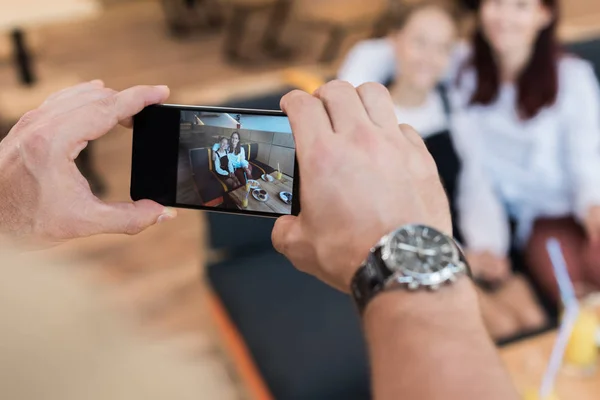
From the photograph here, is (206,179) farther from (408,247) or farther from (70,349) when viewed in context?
(70,349)

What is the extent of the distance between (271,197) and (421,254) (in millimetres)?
204

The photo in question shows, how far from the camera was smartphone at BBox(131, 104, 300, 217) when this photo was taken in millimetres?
688

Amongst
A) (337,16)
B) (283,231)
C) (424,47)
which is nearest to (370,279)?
(283,231)

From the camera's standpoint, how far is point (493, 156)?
1895 mm

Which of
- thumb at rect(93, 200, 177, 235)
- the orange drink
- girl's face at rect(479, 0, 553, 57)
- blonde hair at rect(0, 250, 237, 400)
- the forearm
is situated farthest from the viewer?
girl's face at rect(479, 0, 553, 57)

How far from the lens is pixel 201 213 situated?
1982 mm

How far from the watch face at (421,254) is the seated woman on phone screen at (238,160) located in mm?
222

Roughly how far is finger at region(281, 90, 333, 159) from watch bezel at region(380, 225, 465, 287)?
0.38 ft

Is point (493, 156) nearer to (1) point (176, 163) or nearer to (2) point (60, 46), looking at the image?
(1) point (176, 163)

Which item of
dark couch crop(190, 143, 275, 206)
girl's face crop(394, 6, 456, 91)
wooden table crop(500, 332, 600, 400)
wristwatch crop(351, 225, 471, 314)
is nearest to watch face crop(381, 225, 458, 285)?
wristwatch crop(351, 225, 471, 314)

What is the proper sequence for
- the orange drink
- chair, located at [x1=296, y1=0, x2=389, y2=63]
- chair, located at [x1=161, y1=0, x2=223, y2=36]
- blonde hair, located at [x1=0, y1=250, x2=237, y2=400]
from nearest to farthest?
blonde hair, located at [x1=0, y1=250, x2=237, y2=400], the orange drink, chair, located at [x1=296, y1=0, x2=389, y2=63], chair, located at [x1=161, y1=0, x2=223, y2=36]

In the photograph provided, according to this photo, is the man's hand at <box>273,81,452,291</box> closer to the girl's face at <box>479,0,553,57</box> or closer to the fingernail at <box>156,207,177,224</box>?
the fingernail at <box>156,207,177,224</box>

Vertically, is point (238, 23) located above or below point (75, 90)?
above

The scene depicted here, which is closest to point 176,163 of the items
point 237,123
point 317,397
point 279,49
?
point 237,123
